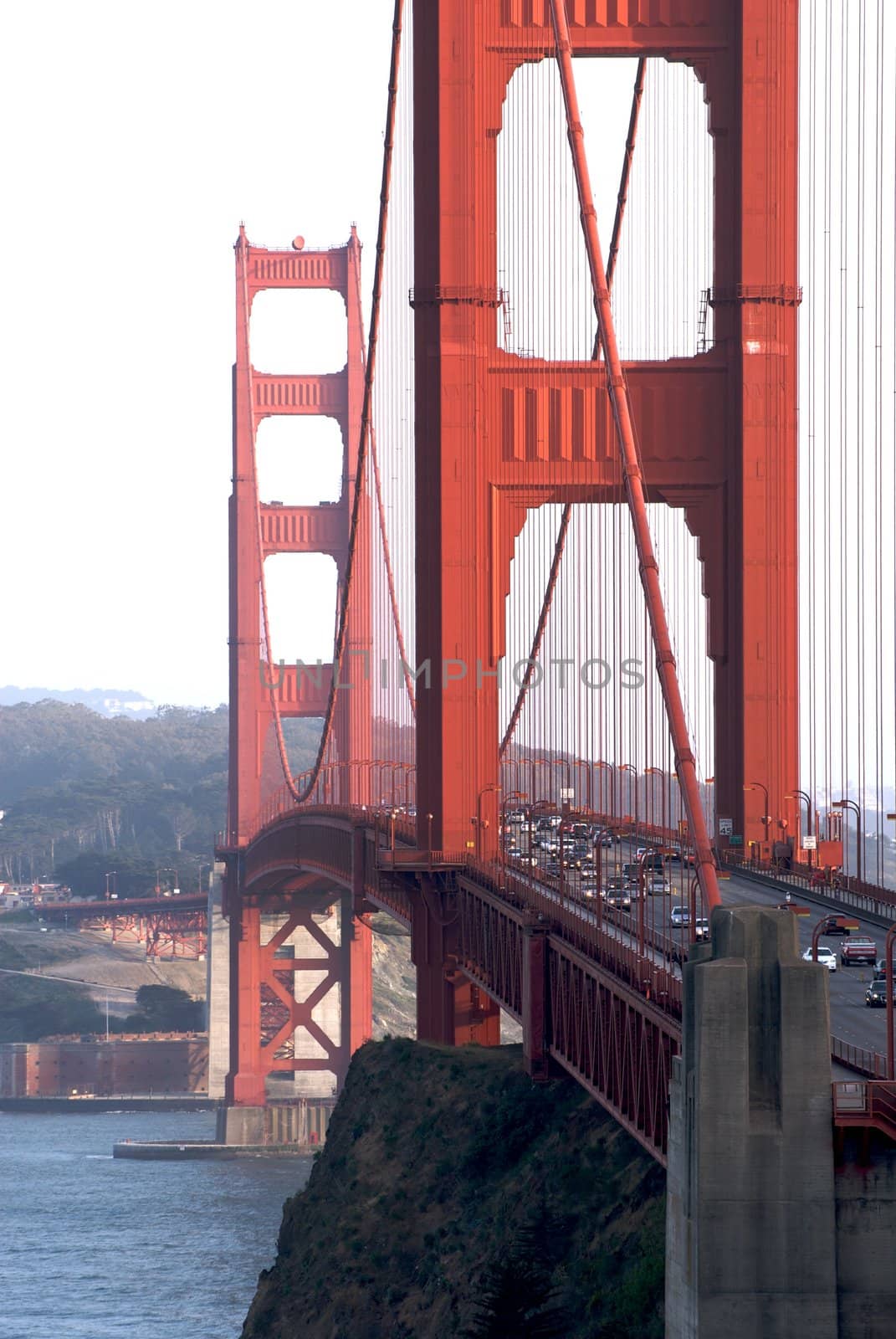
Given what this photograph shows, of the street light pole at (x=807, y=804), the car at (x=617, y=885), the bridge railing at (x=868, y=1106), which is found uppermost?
the street light pole at (x=807, y=804)

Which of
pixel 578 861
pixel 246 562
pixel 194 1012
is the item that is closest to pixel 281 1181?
pixel 246 562

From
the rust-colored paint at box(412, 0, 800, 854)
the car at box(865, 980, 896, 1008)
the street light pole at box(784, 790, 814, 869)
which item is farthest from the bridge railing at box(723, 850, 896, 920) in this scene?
the car at box(865, 980, 896, 1008)

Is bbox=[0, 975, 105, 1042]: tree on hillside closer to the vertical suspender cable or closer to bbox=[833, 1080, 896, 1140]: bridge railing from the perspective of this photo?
the vertical suspender cable

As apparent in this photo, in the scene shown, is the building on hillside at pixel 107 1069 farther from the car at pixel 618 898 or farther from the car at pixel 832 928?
the car at pixel 832 928

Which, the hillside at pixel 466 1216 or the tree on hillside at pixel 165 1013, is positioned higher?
the hillside at pixel 466 1216

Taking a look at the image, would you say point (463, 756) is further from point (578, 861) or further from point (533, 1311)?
point (533, 1311)

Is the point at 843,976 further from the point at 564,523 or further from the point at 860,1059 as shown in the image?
the point at 564,523

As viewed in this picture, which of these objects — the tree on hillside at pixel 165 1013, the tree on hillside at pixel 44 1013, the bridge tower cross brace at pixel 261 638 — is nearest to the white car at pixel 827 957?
the bridge tower cross brace at pixel 261 638
